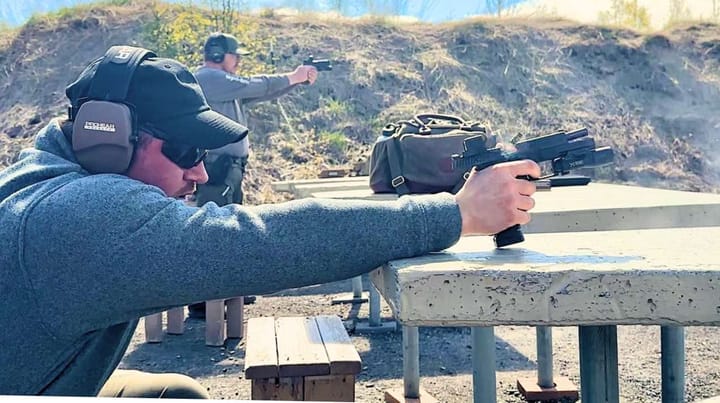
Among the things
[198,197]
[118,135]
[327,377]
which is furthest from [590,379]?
[198,197]

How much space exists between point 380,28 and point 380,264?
11778 mm

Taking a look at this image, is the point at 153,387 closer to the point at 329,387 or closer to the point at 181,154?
the point at 329,387

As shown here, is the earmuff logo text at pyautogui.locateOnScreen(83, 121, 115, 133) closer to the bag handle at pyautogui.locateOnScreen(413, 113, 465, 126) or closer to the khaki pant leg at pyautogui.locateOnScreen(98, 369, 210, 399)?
the khaki pant leg at pyautogui.locateOnScreen(98, 369, 210, 399)

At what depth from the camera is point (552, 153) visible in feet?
4.77

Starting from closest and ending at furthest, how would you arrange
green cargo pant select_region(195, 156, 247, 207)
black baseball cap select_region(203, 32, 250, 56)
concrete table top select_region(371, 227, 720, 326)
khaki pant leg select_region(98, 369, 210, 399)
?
concrete table top select_region(371, 227, 720, 326) → khaki pant leg select_region(98, 369, 210, 399) → green cargo pant select_region(195, 156, 247, 207) → black baseball cap select_region(203, 32, 250, 56)

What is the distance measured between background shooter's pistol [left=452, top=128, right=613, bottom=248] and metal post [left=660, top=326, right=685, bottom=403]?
2.39ft

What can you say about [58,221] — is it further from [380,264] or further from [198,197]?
[198,197]

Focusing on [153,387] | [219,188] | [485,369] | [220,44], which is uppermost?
[220,44]

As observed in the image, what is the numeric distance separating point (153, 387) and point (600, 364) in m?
1.06

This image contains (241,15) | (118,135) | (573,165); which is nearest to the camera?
(118,135)

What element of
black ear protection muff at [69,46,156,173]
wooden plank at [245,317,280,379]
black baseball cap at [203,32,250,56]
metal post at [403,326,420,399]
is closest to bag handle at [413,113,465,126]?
metal post at [403,326,420,399]

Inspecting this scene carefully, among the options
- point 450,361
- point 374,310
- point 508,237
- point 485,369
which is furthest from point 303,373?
point 374,310

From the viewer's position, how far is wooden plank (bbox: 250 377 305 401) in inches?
80.3

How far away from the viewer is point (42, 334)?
3.88 ft
